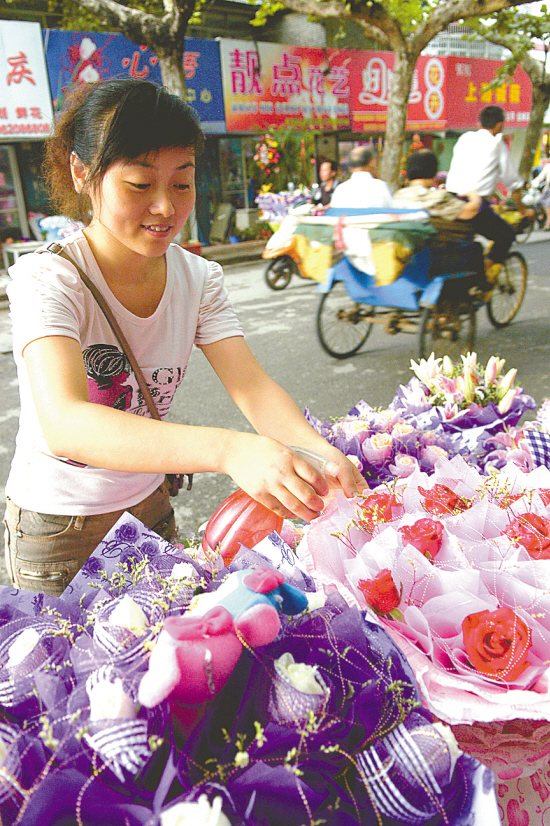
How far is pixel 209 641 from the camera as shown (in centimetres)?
67

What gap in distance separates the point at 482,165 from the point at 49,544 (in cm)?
572

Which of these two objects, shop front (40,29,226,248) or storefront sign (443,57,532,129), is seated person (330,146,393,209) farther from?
storefront sign (443,57,532,129)

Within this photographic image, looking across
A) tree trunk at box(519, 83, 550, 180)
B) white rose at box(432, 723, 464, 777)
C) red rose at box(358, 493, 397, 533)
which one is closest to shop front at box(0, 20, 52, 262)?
red rose at box(358, 493, 397, 533)

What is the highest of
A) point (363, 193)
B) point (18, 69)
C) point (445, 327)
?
point (18, 69)

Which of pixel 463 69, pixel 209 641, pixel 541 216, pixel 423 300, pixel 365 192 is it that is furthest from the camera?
pixel 463 69

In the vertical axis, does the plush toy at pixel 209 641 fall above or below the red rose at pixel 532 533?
above

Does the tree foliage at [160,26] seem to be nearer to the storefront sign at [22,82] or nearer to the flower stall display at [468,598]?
the storefront sign at [22,82]

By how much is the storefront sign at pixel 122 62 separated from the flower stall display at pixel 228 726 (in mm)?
8740

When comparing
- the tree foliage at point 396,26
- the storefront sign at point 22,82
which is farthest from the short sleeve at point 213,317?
the storefront sign at point 22,82

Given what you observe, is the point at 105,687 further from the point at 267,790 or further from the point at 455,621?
the point at 455,621

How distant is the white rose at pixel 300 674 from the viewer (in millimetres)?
678

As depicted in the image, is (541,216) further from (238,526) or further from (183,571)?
(183,571)

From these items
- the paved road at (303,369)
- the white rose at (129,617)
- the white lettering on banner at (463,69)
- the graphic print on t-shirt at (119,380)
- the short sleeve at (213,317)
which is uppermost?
the white lettering on banner at (463,69)

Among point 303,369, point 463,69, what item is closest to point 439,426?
point 303,369
